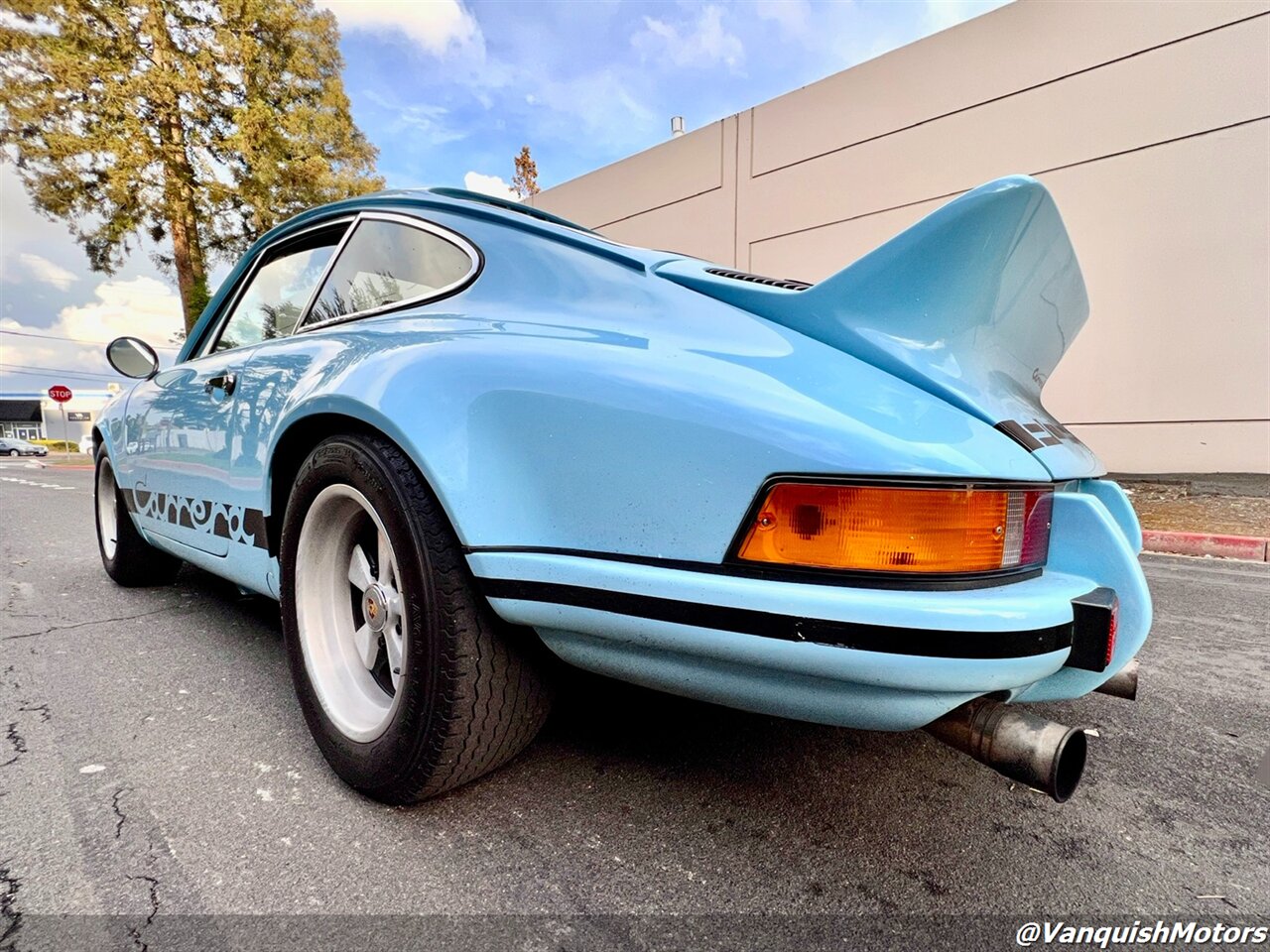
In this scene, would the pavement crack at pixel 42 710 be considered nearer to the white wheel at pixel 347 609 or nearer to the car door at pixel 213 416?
the car door at pixel 213 416

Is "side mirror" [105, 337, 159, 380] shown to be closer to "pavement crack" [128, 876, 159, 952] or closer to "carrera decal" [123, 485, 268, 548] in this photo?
"carrera decal" [123, 485, 268, 548]

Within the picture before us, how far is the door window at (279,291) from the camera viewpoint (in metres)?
2.20

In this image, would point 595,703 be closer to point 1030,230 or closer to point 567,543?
point 567,543

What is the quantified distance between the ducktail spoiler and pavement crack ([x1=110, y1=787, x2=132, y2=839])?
1.65 metres

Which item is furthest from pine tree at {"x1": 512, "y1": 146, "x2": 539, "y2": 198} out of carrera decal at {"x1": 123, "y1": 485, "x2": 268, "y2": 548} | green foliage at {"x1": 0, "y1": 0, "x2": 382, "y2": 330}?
carrera decal at {"x1": 123, "y1": 485, "x2": 268, "y2": 548}

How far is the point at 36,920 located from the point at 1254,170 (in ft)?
32.7

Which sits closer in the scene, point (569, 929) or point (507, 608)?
point (569, 929)

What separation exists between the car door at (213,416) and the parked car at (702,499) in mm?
528

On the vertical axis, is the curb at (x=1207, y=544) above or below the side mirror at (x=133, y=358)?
below

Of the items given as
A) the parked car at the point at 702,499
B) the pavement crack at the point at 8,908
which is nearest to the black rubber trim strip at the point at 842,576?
the parked car at the point at 702,499

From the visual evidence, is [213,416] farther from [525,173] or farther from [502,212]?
[525,173]

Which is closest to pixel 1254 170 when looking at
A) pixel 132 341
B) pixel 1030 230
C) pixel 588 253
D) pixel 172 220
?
pixel 1030 230

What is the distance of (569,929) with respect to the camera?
3.72 ft

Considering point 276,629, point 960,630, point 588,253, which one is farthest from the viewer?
point 276,629
